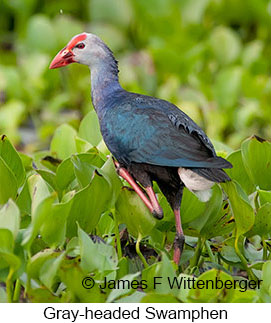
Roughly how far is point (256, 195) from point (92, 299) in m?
0.64

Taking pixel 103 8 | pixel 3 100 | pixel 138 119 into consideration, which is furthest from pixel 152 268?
pixel 103 8

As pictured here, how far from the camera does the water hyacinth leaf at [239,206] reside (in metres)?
1.98

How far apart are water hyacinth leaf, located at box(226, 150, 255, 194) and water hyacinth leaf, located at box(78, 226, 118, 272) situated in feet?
1.73

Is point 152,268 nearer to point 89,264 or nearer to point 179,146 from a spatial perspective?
point 89,264

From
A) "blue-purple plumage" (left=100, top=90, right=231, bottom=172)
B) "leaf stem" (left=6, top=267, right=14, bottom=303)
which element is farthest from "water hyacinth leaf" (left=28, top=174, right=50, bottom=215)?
"blue-purple plumage" (left=100, top=90, right=231, bottom=172)

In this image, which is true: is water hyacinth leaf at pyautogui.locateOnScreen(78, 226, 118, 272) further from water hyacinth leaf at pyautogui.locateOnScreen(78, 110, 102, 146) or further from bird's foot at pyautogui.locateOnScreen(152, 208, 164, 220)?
water hyacinth leaf at pyautogui.locateOnScreen(78, 110, 102, 146)

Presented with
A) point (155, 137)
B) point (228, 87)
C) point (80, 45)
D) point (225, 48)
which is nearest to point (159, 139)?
point (155, 137)

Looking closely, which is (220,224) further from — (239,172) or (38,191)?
(38,191)

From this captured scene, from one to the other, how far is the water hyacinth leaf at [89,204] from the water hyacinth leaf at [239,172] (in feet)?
1.46

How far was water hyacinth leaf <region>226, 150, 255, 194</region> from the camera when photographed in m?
2.26

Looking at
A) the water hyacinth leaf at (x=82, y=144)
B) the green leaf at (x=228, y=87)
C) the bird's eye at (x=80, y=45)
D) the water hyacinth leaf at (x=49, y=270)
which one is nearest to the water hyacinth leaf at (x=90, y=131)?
the water hyacinth leaf at (x=82, y=144)

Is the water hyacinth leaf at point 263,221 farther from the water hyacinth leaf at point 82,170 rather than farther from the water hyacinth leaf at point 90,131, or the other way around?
the water hyacinth leaf at point 90,131

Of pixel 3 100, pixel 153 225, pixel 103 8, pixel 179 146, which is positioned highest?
pixel 103 8
